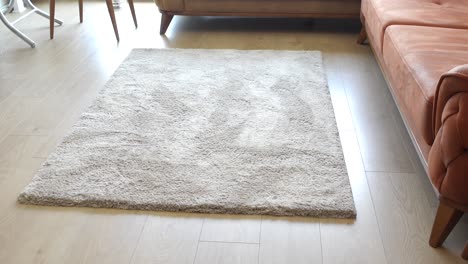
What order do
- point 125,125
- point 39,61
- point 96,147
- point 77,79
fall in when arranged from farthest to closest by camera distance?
point 39,61 < point 77,79 < point 125,125 < point 96,147

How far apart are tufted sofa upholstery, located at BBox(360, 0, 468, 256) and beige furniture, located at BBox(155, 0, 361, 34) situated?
0.42m

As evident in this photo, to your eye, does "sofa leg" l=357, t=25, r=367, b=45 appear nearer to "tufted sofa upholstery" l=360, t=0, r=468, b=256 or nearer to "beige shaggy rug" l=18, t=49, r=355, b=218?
"tufted sofa upholstery" l=360, t=0, r=468, b=256

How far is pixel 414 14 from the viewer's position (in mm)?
2193

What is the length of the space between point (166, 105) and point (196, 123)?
249 mm

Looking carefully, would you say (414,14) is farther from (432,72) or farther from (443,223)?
(443,223)

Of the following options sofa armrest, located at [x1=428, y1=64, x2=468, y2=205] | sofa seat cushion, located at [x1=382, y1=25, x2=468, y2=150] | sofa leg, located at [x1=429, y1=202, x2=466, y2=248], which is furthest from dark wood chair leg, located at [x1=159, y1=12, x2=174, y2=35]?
sofa leg, located at [x1=429, y1=202, x2=466, y2=248]

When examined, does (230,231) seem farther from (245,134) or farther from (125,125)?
(125,125)

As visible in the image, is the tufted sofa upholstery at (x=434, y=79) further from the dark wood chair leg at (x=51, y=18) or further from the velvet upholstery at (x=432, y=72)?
the dark wood chair leg at (x=51, y=18)

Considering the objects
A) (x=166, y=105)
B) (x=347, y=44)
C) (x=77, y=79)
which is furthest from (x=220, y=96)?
(x=347, y=44)

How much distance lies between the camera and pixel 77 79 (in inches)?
102

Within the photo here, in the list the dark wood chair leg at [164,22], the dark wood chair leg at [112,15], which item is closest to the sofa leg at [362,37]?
the dark wood chair leg at [164,22]

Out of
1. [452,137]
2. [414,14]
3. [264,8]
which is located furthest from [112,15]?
[452,137]

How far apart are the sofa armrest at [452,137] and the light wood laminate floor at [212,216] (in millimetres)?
257

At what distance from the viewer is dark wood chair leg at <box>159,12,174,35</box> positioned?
10.4 feet
